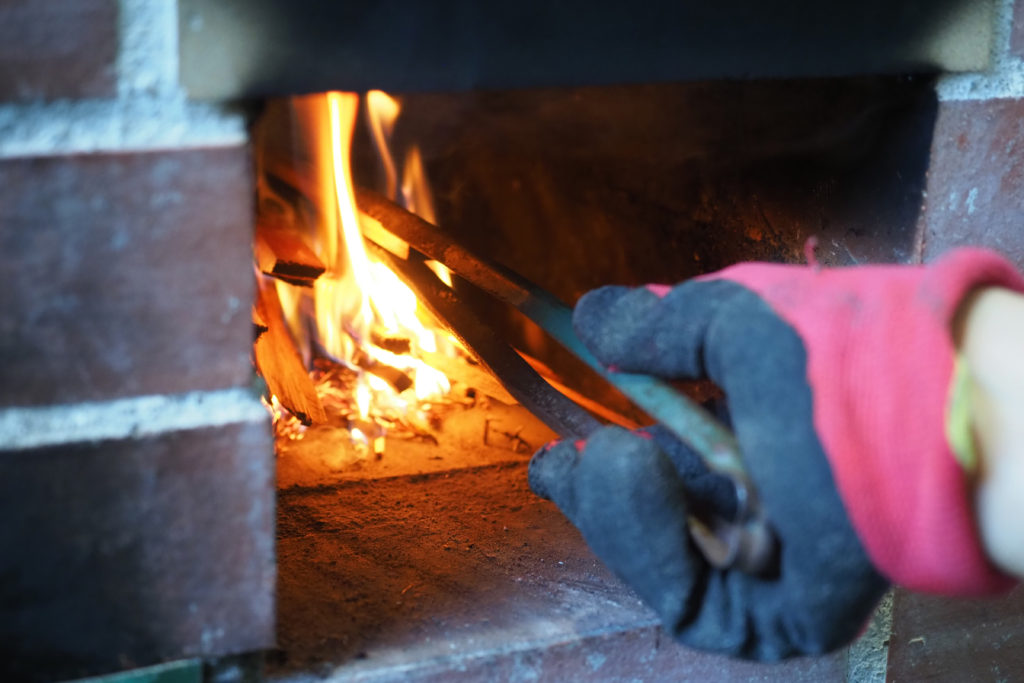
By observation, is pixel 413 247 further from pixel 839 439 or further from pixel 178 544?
pixel 839 439

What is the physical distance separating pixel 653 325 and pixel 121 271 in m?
0.45

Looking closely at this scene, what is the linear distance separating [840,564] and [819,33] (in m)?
0.50

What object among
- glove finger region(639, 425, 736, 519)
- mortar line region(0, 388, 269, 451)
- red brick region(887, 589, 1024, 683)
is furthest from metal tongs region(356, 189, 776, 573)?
red brick region(887, 589, 1024, 683)

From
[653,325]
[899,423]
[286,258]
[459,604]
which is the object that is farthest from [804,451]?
[286,258]

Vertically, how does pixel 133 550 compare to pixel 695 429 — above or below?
below

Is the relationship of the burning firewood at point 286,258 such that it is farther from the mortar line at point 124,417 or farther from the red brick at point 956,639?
the red brick at point 956,639

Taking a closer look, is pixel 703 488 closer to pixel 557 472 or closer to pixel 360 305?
pixel 557 472

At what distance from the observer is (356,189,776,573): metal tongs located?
671 millimetres

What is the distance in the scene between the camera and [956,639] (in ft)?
3.62

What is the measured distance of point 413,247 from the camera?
1.15 m

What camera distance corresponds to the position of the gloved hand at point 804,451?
60 centimetres

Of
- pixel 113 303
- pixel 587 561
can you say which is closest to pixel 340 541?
pixel 587 561

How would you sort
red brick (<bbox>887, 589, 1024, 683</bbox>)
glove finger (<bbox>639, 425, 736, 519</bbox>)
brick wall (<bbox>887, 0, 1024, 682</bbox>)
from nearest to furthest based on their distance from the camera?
glove finger (<bbox>639, 425, 736, 519</bbox>), brick wall (<bbox>887, 0, 1024, 682</bbox>), red brick (<bbox>887, 589, 1024, 683</bbox>)

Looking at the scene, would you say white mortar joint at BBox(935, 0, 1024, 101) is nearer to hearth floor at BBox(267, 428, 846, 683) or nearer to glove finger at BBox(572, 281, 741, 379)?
glove finger at BBox(572, 281, 741, 379)
